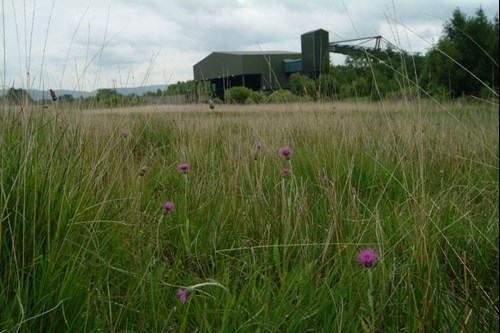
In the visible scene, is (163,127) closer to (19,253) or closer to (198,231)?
(198,231)

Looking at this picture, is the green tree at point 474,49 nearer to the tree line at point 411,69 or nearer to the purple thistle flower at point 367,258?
the tree line at point 411,69

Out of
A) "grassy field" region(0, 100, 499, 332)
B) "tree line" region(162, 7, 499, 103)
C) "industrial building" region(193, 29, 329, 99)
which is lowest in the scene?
"grassy field" region(0, 100, 499, 332)

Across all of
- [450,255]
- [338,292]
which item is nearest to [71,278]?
[338,292]

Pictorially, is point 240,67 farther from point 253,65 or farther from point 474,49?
point 474,49

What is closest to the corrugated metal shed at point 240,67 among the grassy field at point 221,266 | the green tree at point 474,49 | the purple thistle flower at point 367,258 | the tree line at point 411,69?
the tree line at point 411,69

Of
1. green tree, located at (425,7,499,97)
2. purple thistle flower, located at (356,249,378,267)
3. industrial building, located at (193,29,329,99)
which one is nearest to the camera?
purple thistle flower, located at (356,249,378,267)

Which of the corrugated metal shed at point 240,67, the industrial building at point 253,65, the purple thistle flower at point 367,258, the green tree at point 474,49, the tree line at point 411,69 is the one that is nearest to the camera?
the purple thistle flower at point 367,258

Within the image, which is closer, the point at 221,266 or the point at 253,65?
the point at 221,266

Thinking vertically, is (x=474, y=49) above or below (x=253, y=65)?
below

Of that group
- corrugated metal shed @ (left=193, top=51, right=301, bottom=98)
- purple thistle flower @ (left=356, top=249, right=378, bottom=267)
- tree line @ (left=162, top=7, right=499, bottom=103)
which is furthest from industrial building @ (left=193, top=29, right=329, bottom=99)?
purple thistle flower @ (left=356, top=249, right=378, bottom=267)

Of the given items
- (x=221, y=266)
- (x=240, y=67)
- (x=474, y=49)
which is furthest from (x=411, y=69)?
(x=240, y=67)

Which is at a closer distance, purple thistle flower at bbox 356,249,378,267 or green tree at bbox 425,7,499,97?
purple thistle flower at bbox 356,249,378,267

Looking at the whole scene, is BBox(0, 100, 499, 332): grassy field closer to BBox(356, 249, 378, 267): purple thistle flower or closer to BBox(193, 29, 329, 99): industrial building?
BBox(356, 249, 378, 267): purple thistle flower

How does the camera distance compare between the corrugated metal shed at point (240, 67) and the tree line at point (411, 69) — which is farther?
the corrugated metal shed at point (240, 67)
